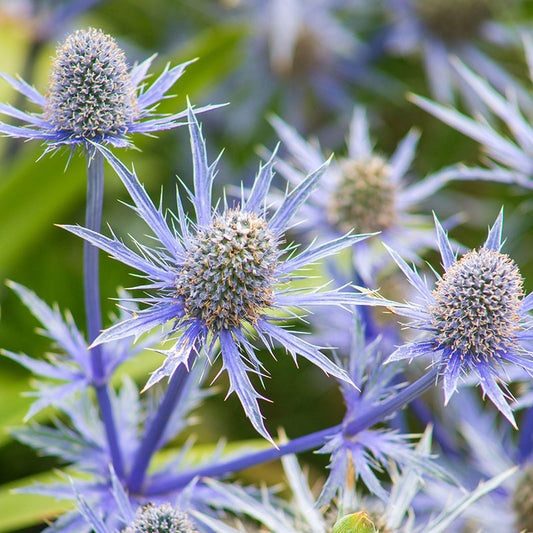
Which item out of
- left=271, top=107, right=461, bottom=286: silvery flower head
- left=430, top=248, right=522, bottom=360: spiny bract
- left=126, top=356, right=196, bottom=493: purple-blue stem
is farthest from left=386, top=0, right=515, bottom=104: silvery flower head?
left=126, top=356, right=196, bottom=493: purple-blue stem

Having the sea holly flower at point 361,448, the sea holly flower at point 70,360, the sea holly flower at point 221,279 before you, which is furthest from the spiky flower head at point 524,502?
the sea holly flower at point 70,360

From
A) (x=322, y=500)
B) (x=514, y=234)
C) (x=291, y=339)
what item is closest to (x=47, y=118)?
(x=291, y=339)

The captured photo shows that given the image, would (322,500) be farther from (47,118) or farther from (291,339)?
(47,118)

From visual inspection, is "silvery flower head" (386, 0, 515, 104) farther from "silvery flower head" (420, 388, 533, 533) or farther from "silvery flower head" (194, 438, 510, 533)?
"silvery flower head" (194, 438, 510, 533)

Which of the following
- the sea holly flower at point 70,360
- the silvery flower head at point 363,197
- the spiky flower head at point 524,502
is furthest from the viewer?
the silvery flower head at point 363,197

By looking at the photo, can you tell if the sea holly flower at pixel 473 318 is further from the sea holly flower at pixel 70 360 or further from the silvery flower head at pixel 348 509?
the sea holly flower at pixel 70 360
